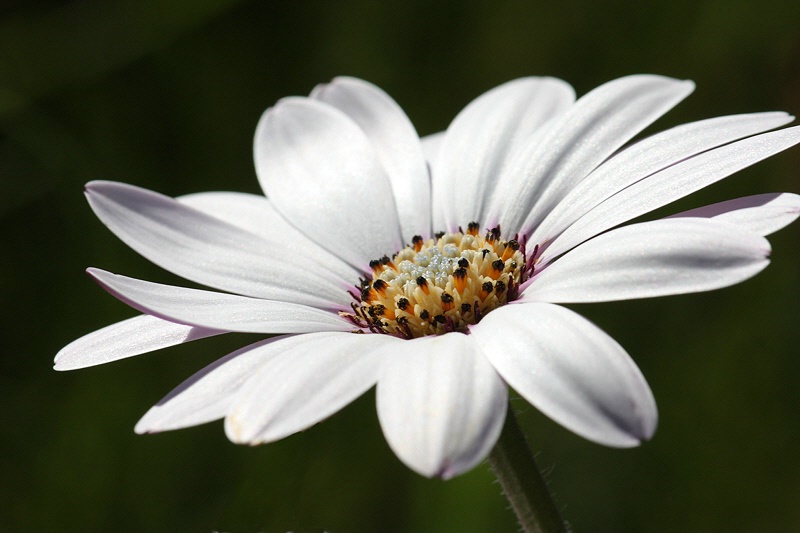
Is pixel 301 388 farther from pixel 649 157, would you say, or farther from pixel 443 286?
pixel 649 157

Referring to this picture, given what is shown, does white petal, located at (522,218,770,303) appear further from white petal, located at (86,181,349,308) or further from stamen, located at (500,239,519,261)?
white petal, located at (86,181,349,308)

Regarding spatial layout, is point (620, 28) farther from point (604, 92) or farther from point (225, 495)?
point (225, 495)

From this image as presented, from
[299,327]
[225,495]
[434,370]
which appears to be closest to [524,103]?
[299,327]

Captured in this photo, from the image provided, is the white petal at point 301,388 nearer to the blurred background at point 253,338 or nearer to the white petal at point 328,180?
the white petal at point 328,180

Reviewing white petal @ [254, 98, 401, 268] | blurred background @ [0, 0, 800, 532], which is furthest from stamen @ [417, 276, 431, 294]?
blurred background @ [0, 0, 800, 532]

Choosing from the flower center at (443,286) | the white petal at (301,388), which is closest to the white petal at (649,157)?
the flower center at (443,286)
